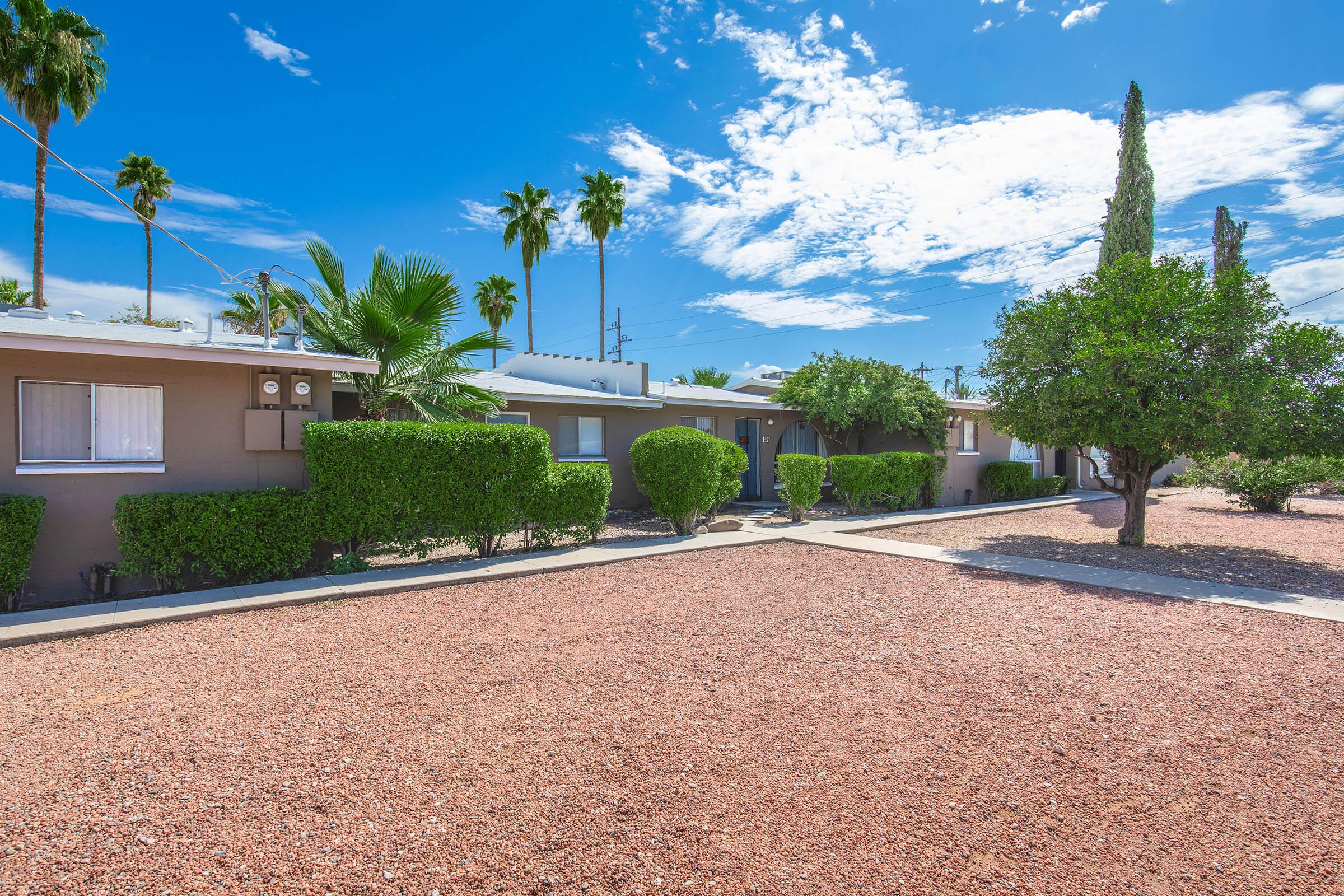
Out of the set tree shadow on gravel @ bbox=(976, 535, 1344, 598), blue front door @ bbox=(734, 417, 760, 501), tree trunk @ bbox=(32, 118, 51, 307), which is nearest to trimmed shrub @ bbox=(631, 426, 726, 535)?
tree shadow on gravel @ bbox=(976, 535, 1344, 598)

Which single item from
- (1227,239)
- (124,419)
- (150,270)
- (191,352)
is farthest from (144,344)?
(1227,239)

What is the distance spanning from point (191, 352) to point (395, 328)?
2564 mm

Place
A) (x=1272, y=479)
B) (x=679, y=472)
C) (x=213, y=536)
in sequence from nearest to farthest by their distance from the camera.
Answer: (x=213, y=536), (x=679, y=472), (x=1272, y=479)

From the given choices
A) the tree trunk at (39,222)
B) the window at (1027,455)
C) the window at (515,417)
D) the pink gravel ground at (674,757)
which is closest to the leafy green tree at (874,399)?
the window at (1027,455)

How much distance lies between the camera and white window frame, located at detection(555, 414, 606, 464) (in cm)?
1438

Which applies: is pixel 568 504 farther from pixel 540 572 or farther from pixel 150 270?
pixel 150 270

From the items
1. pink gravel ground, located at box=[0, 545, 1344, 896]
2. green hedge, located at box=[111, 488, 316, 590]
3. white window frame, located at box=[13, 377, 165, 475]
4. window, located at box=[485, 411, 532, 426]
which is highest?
window, located at box=[485, 411, 532, 426]

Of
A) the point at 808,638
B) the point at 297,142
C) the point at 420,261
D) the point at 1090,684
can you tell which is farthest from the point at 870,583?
the point at 297,142

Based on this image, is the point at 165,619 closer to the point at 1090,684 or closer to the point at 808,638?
the point at 808,638

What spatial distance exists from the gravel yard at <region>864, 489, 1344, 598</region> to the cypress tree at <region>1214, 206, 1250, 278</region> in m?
10.9

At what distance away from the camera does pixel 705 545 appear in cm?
1041

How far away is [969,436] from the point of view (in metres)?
19.3

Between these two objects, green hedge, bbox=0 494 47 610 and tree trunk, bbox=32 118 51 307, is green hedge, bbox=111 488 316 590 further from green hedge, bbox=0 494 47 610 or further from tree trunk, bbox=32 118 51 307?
tree trunk, bbox=32 118 51 307

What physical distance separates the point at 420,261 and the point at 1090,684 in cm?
962
